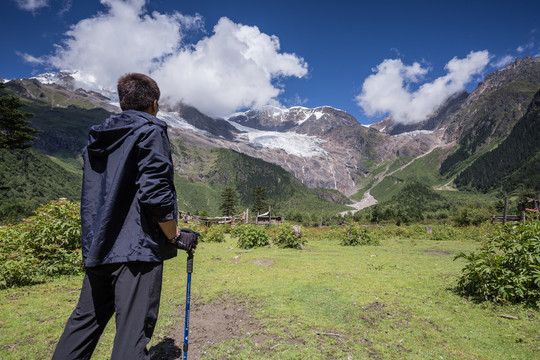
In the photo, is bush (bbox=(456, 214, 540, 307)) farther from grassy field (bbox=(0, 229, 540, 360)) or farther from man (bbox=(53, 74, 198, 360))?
man (bbox=(53, 74, 198, 360))

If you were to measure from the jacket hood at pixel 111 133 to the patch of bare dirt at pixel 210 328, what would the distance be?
327 centimetres

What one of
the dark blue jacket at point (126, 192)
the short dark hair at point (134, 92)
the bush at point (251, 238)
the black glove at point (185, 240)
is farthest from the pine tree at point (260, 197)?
the dark blue jacket at point (126, 192)

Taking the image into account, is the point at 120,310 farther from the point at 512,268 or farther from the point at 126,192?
the point at 512,268

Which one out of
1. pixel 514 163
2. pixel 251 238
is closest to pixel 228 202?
pixel 251 238

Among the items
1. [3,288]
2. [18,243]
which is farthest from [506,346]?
[18,243]

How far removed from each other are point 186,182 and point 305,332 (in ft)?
641

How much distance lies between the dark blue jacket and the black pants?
17cm

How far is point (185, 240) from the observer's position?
2818 millimetres

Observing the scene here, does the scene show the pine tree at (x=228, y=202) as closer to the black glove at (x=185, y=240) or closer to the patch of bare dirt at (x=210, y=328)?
the patch of bare dirt at (x=210, y=328)

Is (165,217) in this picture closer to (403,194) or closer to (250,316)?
(250,316)

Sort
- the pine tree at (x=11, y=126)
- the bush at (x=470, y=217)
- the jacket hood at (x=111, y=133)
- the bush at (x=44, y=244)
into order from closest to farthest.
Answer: the jacket hood at (x=111, y=133) < the bush at (x=44, y=244) < the pine tree at (x=11, y=126) < the bush at (x=470, y=217)

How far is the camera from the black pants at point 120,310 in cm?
231

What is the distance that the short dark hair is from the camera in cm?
280

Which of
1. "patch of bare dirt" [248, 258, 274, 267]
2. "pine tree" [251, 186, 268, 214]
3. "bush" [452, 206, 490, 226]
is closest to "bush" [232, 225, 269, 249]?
"patch of bare dirt" [248, 258, 274, 267]
